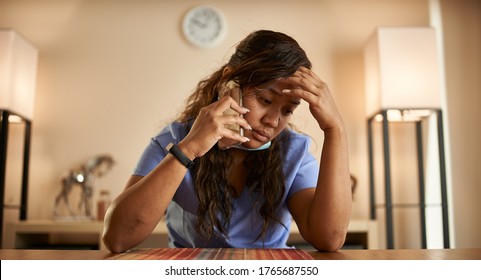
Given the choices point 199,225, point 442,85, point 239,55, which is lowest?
point 199,225

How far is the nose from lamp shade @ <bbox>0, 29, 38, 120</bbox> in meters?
2.33

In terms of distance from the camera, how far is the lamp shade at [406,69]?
301 centimetres

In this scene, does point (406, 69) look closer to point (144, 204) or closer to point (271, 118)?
point (271, 118)

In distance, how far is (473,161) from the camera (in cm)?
341

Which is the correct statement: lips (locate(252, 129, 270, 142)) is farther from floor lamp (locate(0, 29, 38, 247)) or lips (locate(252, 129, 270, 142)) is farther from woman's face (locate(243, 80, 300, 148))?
floor lamp (locate(0, 29, 38, 247))

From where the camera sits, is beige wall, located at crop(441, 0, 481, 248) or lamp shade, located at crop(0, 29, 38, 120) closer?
lamp shade, located at crop(0, 29, 38, 120)

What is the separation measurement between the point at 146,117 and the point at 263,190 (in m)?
2.36

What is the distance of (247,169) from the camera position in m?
1.31

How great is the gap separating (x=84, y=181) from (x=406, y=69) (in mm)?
2122

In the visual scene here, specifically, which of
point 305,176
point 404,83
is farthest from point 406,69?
point 305,176

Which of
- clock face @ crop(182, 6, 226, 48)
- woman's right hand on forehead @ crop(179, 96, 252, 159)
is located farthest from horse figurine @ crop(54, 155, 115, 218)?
woman's right hand on forehead @ crop(179, 96, 252, 159)

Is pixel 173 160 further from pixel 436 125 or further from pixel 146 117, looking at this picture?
pixel 436 125

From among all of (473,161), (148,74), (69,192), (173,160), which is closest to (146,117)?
(148,74)

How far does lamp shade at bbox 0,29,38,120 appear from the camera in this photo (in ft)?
9.80
